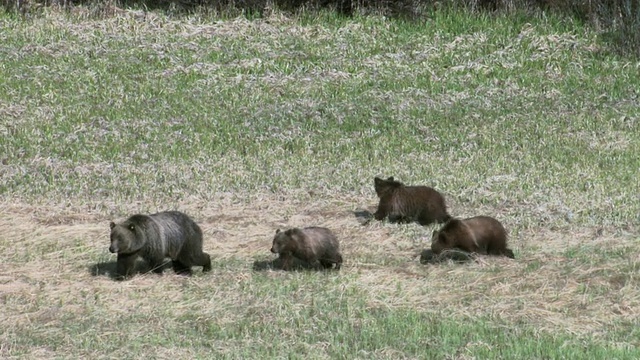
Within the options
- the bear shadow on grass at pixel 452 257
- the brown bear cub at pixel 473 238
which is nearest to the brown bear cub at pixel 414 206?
the brown bear cub at pixel 473 238

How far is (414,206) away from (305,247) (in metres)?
2.19

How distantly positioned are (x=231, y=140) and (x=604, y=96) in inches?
252

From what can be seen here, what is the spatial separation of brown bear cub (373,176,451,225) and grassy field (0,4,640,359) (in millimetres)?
219

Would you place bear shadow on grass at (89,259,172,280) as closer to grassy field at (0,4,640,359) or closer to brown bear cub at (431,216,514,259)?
grassy field at (0,4,640,359)

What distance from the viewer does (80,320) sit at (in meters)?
9.83

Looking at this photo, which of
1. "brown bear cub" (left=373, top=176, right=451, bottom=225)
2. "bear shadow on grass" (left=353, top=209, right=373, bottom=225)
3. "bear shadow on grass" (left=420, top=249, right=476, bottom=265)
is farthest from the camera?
"bear shadow on grass" (left=353, top=209, right=373, bottom=225)

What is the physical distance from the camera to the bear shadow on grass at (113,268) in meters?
11.3

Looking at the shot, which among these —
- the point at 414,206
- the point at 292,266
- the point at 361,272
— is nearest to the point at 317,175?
the point at 414,206

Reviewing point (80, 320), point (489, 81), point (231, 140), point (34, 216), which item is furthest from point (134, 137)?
point (80, 320)

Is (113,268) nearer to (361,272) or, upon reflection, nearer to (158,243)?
(158,243)

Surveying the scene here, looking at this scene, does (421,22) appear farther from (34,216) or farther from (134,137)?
(34,216)

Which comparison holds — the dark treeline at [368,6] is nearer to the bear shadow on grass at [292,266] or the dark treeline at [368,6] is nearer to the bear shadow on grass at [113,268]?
the bear shadow on grass at [113,268]

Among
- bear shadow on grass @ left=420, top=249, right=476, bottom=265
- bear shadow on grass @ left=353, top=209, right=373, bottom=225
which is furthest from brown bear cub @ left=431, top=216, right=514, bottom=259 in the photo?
bear shadow on grass @ left=353, top=209, right=373, bottom=225

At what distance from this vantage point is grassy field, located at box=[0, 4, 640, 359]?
9.64 m
